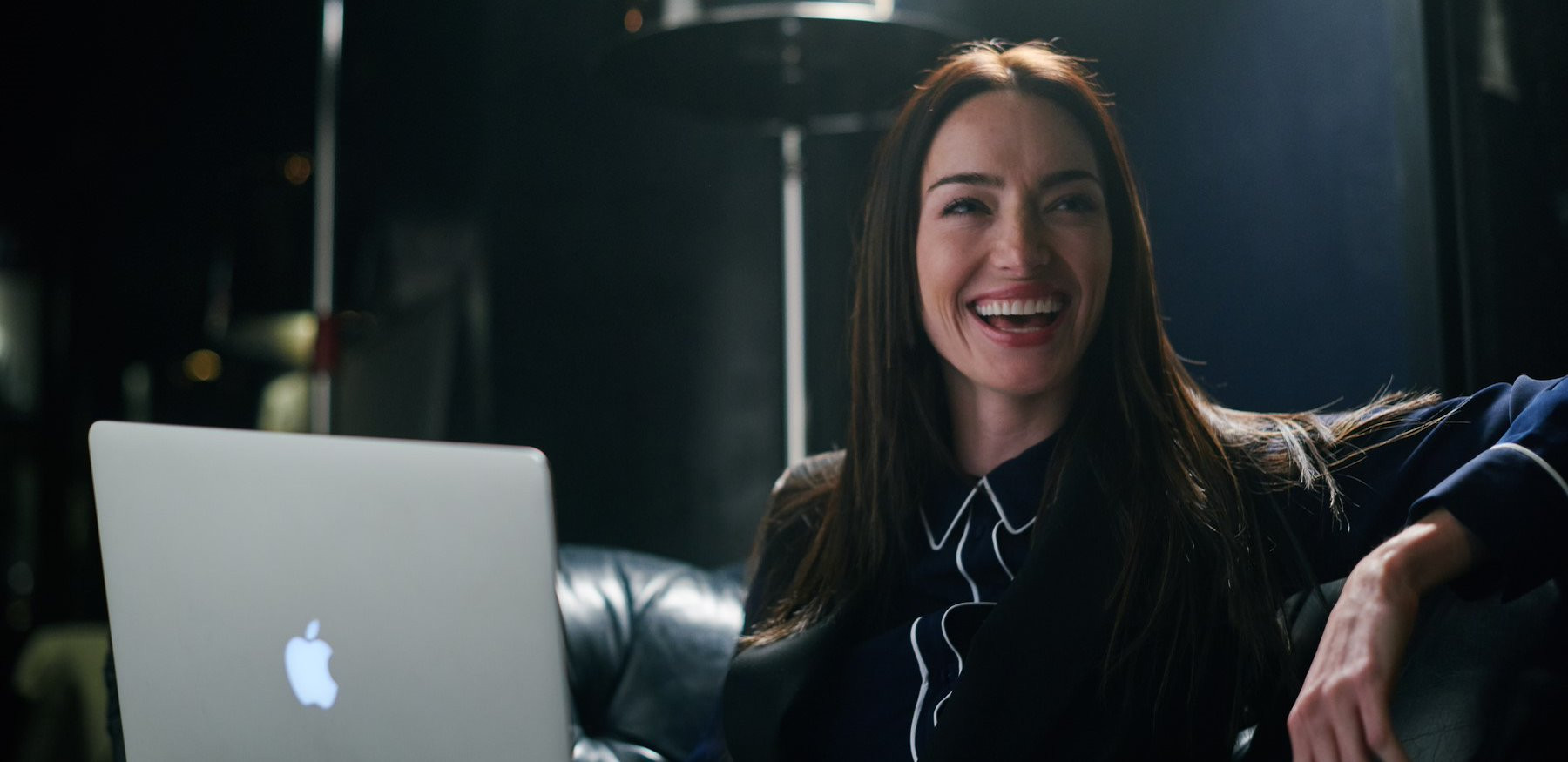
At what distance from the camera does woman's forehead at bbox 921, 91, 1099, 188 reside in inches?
54.7

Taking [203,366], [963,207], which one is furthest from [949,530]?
[203,366]

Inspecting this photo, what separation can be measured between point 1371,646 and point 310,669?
0.80 m

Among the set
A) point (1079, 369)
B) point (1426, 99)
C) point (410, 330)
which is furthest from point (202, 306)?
point (1426, 99)

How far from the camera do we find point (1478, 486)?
3.18 feet

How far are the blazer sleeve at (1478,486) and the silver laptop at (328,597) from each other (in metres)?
0.74

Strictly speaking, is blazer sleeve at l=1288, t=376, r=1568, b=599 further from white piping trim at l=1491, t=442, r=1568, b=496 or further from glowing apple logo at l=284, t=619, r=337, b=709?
glowing apple logo at l=284, t=619, r=337, b=709

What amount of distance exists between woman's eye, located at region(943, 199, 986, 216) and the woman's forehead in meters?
0.04

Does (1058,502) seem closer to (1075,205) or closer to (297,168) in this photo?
(1075,205)

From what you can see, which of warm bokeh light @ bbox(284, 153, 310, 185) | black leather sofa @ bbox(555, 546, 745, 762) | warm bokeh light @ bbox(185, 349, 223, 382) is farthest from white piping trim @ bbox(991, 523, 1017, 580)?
warm bokeh light @ bbox(185, 349, 223, 382)

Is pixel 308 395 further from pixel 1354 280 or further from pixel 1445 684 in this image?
pixel 1445 684

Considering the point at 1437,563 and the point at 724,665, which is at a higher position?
the point at 1437,563

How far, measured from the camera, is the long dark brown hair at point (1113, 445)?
1.19 m

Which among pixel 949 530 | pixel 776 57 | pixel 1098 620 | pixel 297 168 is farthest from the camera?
pixel 297 168

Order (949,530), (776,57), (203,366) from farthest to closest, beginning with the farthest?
(203,366) → (776,57) → (949,530)
